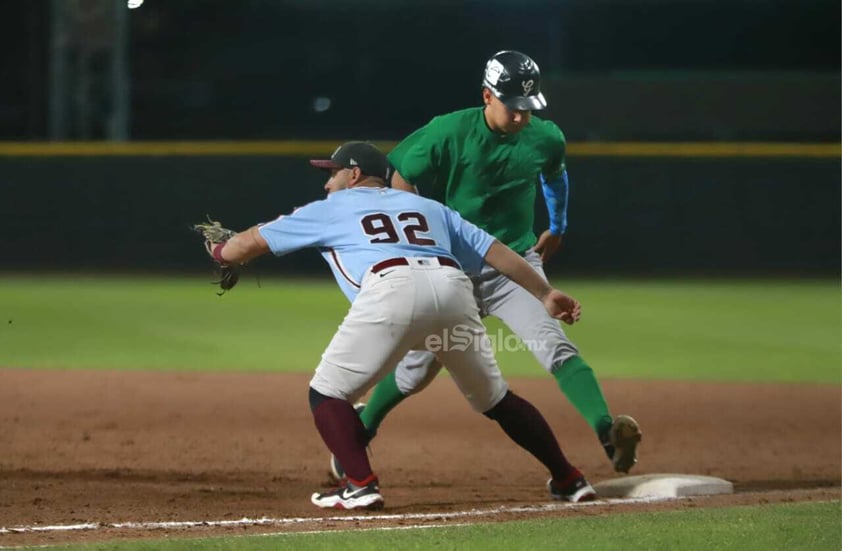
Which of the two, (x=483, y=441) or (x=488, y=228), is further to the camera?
(x=483, y=441)

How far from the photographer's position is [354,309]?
4.39m

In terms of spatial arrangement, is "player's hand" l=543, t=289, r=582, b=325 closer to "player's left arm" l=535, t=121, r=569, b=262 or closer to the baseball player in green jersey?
the baseball player in green jersey

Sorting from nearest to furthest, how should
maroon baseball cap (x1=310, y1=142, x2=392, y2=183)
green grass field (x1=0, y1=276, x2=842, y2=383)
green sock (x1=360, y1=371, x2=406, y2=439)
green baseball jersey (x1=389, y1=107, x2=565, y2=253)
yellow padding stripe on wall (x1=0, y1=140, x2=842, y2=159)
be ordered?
maroon baseball cap (x1=310, y1=142, x2=392, y2=183)
green baseball jersey (x1=389, y1=107, x2=565, y2=253)
green sock (x1=360, y1=371, x2=406, y2=439)
green grass field (x1=0, y1=276, x2=842, y2=383)
yellow padding stripe on wall (x1=0, y1=140, x2=842, y2=159)

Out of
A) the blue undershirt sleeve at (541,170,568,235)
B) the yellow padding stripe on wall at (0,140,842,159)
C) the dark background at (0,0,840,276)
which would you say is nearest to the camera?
the blue undershirt sleeve at (541,170,568,235)

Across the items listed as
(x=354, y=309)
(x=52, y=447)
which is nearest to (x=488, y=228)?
(x=354, y=309)

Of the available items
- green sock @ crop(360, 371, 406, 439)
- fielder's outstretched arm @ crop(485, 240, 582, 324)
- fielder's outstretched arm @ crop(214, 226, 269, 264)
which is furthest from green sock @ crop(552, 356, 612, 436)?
fielder's outstretched arm @ crop(214, 226, 269, 264)

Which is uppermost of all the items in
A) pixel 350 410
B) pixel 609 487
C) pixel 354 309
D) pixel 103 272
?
pixel 354 309

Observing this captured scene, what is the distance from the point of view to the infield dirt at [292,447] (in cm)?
490

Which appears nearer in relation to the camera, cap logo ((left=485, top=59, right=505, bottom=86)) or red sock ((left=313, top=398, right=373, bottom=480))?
red sock ((left=313, top=398, right=373, bottom=480))

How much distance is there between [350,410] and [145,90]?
952 inches

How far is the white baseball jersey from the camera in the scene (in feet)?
14.5

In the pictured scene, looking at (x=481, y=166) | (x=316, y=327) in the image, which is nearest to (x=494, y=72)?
(x=481, y=166)

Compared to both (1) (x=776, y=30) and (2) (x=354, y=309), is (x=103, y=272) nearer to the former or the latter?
(2) (x=354, y=309)

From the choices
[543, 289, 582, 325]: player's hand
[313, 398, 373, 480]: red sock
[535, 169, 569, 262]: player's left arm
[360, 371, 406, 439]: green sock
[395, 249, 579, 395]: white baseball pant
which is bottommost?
[360, 371, 406, 439]: green sock
